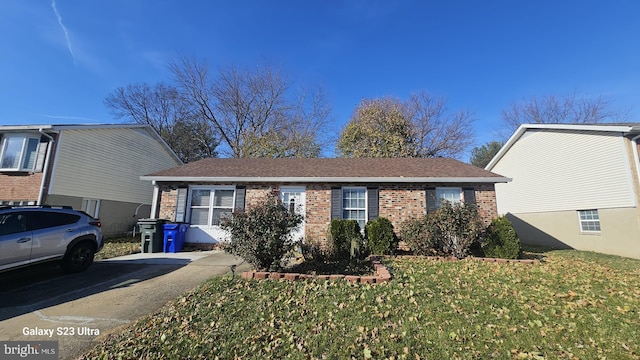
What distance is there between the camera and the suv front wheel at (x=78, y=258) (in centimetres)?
691

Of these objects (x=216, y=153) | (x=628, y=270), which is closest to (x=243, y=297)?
(x=628, y=270)

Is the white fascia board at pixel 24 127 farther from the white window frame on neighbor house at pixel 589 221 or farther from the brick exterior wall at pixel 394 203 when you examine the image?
the white window frame on neighbor house at pixel 589 221

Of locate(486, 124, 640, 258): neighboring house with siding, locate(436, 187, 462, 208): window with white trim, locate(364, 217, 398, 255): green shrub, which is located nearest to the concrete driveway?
locate(364, 217, 398, 255): green shrub

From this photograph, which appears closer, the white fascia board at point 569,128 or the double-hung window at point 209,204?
the white fascia board at point 569,128

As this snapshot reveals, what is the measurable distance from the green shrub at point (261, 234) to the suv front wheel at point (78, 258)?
419 centimetres

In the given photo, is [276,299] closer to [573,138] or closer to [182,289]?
[182,289]

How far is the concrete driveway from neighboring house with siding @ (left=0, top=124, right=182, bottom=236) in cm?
754

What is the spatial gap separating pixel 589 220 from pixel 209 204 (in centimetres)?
1628

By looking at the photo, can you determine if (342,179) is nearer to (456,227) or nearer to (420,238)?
(420,238)

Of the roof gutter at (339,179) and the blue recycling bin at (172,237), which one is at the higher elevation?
the roof gutter at (339,179)

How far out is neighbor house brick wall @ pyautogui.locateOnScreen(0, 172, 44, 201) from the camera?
→ 41.1 feet

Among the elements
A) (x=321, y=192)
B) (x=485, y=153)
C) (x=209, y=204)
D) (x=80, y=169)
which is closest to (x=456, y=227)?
(x=321, y=192)

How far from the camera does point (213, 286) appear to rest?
17.9 feet

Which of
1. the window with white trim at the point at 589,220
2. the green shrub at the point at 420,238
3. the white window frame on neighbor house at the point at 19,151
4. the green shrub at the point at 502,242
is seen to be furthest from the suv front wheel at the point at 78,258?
the window with white trim at the point at 589,220
